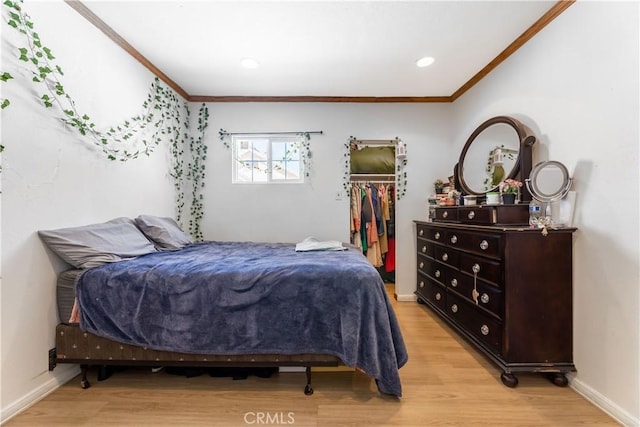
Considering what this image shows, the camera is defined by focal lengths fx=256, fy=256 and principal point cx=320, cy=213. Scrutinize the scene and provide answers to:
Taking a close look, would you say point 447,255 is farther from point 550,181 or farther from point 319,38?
point 319,38

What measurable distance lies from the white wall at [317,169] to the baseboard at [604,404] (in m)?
1.69

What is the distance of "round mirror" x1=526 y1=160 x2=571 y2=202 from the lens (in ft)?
5.28

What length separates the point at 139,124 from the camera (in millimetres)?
2324

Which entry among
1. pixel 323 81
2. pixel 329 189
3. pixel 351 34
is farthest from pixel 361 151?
pixel 351 34

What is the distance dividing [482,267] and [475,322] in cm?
43

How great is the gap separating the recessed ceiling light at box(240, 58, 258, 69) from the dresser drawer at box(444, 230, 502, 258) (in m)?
2.33

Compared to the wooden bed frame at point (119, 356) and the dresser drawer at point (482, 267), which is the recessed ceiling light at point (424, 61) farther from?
the wooden bed frame at point (119, 356)

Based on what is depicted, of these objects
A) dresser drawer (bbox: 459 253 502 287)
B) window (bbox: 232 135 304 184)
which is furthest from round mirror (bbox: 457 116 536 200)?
window (bbox: 232 135 304 184)

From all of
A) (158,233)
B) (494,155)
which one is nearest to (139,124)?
(158,233)

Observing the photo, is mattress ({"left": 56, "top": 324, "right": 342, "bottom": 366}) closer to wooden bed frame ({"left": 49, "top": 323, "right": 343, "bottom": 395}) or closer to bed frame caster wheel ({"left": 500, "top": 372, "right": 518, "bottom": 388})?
wooden bed frame ({"left": 49, "top": 323, "right": 343, "bottom": 395})

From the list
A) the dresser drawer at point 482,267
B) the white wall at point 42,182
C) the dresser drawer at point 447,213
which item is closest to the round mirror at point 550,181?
the dresser drawer at point 482,267

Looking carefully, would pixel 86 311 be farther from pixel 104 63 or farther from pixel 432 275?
pixel 432 275

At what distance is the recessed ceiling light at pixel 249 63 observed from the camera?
2.30m

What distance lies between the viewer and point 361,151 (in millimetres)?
3781
